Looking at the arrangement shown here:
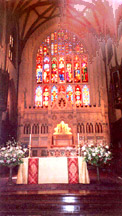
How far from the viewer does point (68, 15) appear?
1670 centimetres

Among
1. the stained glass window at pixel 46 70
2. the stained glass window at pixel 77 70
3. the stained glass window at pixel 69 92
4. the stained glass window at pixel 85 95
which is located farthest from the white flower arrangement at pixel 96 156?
the stained glass window at pixel 46 70

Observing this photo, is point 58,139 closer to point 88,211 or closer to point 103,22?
point 88,211

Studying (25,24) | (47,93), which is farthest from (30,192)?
(25,24)

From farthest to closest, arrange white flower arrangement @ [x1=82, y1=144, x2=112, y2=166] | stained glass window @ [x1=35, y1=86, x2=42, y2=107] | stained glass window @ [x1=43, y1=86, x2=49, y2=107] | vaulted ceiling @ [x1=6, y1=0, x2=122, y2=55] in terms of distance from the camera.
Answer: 1. stained glass window @ [x1=43, y1=86, x2=49, y2=107]
2. stained glass window @ [x1=35, y1=86, x2=42, y2=107]
3. vaulted ceiling @ [x1=6, y1=0, x2=122, y2=55]
4. white flower arrangement @ [x1=82, y1=144, x2=112, y2=166]

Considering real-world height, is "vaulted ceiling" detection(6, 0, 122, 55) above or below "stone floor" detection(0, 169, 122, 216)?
above

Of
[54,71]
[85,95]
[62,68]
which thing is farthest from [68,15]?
[85,95]

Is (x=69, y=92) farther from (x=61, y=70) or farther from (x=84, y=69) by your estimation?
(x=84, y=69)

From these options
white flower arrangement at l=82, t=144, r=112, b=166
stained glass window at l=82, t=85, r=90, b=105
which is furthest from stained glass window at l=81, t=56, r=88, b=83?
white flower arrangement at l=82, t=144, r=112, b=166

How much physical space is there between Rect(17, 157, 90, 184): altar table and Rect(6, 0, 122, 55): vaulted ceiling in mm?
11035

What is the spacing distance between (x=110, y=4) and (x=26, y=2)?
7.21 m

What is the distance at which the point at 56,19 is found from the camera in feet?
57.0

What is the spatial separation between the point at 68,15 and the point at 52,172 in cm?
1630

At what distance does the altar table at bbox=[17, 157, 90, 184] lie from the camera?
17.3 ft

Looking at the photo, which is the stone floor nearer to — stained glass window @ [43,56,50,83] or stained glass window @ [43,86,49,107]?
stained glass window @ [43,86,49,107]
